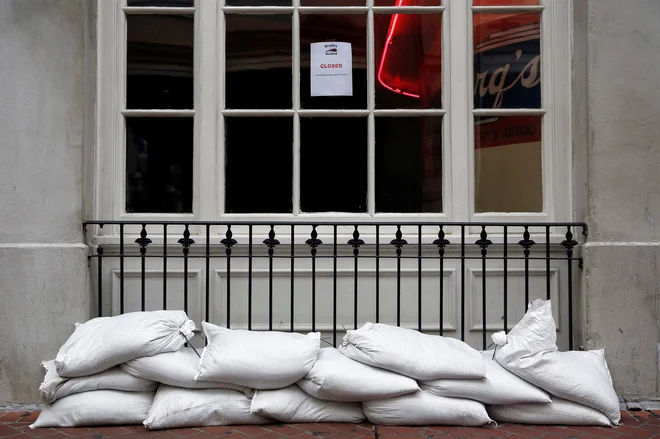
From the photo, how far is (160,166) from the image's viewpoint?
15.6 feet

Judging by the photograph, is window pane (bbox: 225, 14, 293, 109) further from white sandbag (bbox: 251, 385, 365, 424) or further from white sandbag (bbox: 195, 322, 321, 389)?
white sandbag (bbox: 251, 385, 365, 424)

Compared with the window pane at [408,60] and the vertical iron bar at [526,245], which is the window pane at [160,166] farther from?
the vertical iron bar at [526,245]

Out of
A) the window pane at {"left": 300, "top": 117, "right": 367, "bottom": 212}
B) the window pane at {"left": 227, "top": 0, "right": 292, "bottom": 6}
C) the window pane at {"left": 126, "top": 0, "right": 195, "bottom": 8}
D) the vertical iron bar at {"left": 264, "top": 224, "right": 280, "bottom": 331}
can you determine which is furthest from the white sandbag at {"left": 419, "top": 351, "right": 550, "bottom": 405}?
the window pane at {"left": 126, "top": 0, "right": 195, "bottom": 8}

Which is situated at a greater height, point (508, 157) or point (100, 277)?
point (508, 157)

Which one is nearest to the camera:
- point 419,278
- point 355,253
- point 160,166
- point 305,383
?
point 305,383

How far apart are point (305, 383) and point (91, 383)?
129 cm

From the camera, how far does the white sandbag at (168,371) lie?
373cm

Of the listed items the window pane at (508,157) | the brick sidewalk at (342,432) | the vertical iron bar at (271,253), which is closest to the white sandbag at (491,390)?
the brick sidewalk at (342,432)

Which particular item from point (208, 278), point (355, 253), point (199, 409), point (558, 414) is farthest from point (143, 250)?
point (558, 414)

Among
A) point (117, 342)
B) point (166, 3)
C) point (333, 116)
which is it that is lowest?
point (117, 342)

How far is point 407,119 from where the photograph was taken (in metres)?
4.78

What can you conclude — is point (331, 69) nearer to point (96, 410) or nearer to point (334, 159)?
point (334, 159)

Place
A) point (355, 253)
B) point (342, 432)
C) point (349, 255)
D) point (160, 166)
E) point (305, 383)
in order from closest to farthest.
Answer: point (342, 432) → point (305, 383) → point (355, 253) → point (349, 255) → point (160, 166)

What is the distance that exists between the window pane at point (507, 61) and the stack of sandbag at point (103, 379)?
9.54ft
